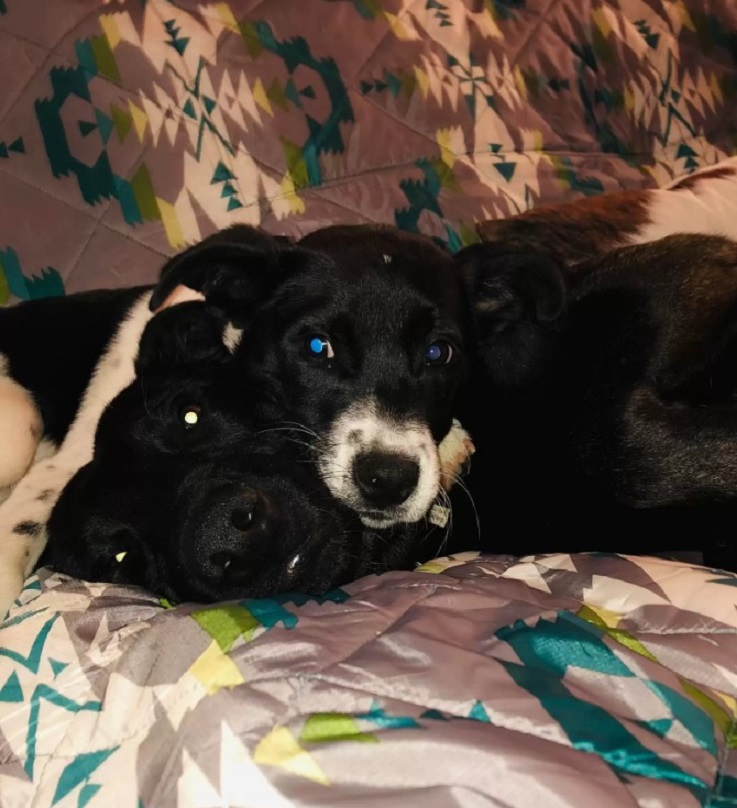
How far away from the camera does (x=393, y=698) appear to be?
1118 millimetres

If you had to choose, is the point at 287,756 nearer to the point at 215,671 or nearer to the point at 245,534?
the point at 215,671

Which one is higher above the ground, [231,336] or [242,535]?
[231,336]

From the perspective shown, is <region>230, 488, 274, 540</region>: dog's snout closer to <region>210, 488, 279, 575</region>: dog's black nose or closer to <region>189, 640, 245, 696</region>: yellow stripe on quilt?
<region>210, 488, 279, 575</region>: dog's black nose

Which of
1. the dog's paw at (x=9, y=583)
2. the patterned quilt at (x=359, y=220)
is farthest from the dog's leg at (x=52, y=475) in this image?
the patterned quilt at (x=359, y=220)

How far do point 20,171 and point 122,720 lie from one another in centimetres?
167

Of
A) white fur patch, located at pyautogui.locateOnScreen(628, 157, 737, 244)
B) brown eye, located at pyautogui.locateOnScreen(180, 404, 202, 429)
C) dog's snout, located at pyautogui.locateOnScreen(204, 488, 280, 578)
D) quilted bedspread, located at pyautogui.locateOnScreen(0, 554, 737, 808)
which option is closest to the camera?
quilted bedspread, located at pyautogui.locateOnScreen(0, 554, 737, 808)

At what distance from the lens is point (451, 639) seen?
1.24m

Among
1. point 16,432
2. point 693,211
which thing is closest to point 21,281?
point 16,432

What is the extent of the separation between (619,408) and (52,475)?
1440 millimetres

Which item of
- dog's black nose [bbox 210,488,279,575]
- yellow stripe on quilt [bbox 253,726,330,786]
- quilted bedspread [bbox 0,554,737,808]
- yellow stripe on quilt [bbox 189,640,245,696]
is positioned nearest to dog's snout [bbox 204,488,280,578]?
dog's black nose [bbox 210,488,279,575]

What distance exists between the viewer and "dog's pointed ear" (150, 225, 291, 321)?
193 centimetres

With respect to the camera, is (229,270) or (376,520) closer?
(376,520)

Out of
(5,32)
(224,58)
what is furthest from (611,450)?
(5,32)

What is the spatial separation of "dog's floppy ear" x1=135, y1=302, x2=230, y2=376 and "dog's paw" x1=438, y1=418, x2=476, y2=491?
59cm
